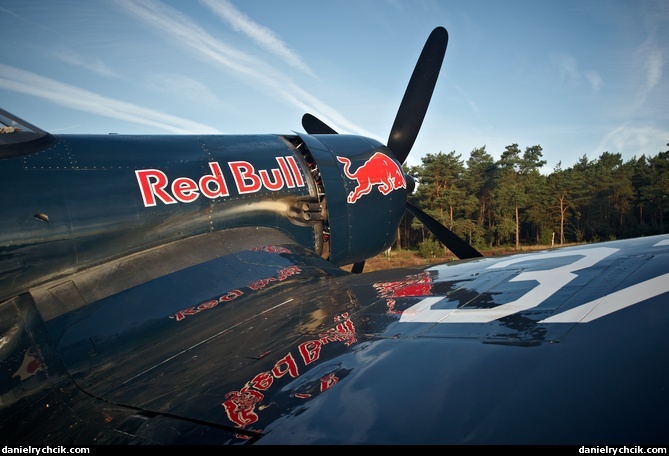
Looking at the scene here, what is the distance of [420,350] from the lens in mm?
2107

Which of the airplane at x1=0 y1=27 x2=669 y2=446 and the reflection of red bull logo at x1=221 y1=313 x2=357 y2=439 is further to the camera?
the reflection of red bull logo at x1=221 y1=313 x2=357 y2=439

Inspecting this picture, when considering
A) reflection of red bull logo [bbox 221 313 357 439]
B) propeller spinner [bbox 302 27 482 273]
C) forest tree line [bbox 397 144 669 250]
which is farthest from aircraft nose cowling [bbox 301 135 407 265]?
forest tree line [bbox 397 144 669 250]

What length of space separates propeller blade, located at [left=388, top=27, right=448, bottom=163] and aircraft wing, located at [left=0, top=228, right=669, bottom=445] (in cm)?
479

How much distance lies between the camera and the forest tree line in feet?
204

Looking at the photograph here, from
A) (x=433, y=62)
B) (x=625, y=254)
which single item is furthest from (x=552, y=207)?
(x=625, y=254)

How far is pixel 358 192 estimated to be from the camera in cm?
701

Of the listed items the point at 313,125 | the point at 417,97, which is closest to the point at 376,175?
the point at 417,97

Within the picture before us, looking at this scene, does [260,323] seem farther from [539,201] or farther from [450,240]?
[539,201]

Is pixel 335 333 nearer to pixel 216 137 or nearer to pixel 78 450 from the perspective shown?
pixel 78 450

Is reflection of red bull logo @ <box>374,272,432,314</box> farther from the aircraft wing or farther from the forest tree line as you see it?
the forest tree line

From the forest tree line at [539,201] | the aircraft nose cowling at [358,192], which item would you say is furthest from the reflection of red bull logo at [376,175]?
the forest tree line at [539,201]

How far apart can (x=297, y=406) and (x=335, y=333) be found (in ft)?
2.91

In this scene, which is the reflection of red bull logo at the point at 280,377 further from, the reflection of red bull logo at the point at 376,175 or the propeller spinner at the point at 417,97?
the propeller spinner at the point at 417,97

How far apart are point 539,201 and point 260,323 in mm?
75448
